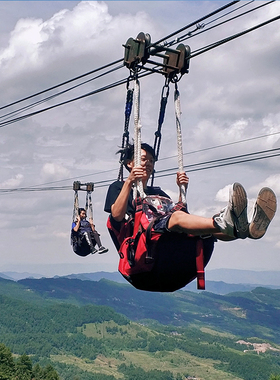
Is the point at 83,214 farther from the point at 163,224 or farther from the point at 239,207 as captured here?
the point at 239,207

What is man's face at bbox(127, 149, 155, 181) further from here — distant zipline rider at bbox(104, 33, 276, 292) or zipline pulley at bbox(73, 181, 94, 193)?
zipline pulley at bbox(73, 181, 94, 193)

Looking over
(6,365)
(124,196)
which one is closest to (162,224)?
(124,196)

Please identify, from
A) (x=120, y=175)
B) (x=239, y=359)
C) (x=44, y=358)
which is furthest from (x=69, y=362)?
(x=120, y=175)

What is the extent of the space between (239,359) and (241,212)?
195 meters

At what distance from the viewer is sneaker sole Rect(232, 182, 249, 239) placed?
13.0 feet

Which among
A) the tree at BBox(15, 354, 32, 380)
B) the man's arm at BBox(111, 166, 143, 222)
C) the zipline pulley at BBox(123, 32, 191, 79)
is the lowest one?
the tree at BBox(15, 354, 32, 380)

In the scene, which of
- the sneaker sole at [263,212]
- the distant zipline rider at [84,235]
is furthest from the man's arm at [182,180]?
the distant zipline rider at [84,235]

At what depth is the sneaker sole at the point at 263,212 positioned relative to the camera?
4.10 m

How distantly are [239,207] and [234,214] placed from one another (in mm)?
68

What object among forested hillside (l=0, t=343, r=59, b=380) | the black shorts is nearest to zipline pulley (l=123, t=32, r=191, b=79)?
the black shorts

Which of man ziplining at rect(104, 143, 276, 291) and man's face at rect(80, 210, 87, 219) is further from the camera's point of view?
man's face at rect(80, 210, 87, 219)

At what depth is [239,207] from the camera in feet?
13.1

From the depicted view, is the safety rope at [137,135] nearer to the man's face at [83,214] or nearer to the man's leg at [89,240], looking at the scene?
the man's leg at [89,240]

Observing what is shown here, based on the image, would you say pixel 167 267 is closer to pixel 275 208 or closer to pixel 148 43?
pixel 275 208
